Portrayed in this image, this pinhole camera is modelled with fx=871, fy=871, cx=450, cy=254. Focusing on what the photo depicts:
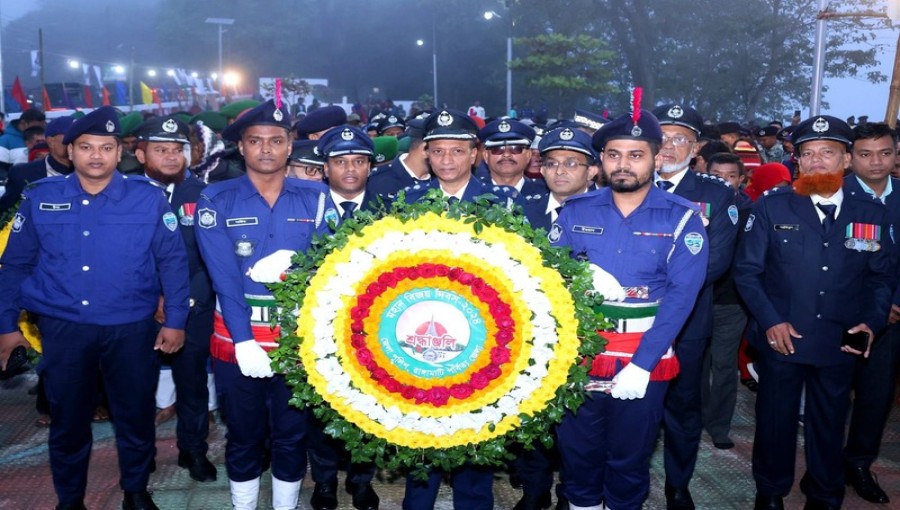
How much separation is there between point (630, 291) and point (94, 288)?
2995 millimetres

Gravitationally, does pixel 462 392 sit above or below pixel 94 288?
below

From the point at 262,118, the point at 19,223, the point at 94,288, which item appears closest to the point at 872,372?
the point at 262,118

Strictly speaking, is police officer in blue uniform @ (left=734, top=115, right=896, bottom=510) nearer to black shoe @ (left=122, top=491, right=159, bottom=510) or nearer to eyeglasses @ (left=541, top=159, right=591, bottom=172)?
eyeglasses @ (left=541, top=159, right=591, bottom=172)

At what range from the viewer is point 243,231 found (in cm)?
486

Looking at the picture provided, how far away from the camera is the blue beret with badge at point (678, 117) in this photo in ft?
18.8

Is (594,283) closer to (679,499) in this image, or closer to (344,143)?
(679,499)

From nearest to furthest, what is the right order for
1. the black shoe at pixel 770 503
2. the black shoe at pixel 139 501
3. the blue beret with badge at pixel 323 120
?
the black shoe at pixel 139 501, the black shoe at pixel 770 503, the blue beret with badge at pixel 323 120

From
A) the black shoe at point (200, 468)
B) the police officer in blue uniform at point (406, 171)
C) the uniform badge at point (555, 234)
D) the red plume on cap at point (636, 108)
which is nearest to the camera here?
the red plume on cap at point (636, 108)

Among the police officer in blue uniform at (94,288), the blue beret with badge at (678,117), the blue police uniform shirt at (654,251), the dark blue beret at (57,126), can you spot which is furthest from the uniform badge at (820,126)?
the dark blue beret at (57,126)

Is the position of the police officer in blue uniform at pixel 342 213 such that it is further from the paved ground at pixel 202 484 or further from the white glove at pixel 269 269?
the white glove at pixel 269 269

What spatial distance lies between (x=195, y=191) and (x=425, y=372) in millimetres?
2997

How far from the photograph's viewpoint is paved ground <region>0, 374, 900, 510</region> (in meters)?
5.67

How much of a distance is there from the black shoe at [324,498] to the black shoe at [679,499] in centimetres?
215

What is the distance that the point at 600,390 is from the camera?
4430 millimetres
